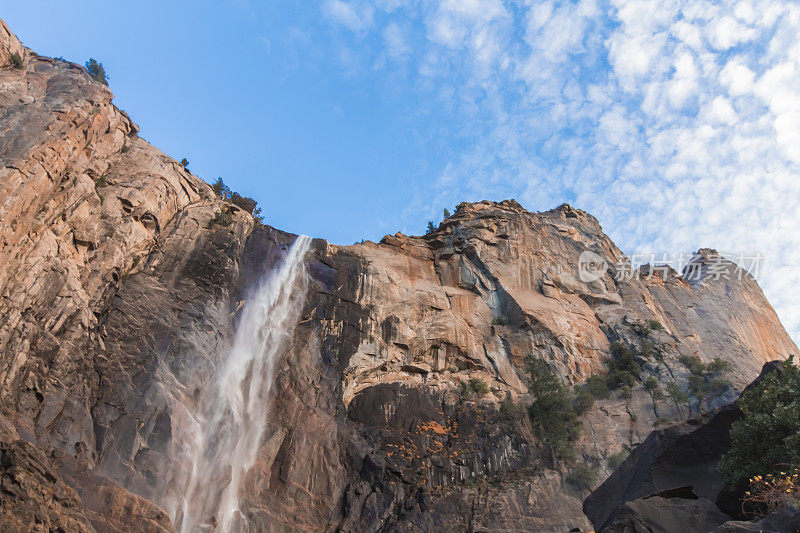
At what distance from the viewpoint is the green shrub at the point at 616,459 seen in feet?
88.6

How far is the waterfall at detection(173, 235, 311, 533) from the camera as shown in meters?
20.0

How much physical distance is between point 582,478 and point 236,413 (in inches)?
651

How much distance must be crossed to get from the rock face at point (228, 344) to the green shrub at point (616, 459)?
0.38m

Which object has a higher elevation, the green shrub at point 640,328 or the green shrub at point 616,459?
the green shrub at point 640,328

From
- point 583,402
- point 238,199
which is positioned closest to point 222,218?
point 238,199

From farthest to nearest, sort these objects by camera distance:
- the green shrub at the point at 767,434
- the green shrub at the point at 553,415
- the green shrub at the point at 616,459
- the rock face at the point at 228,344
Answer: the green shrub at the point at 553,415
the green shrub at the point at 616,459
the rock face at the point at 228,344
the green shrub at the point at 767,434

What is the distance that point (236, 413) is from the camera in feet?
76.9

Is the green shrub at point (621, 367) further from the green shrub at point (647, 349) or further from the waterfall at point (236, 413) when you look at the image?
the waterfall at point (236, 413)

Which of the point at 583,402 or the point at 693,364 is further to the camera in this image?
the point at 693,364

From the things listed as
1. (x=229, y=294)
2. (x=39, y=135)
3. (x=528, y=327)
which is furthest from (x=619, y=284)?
(x=39, y=135)

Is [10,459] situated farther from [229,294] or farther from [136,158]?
[136,158]

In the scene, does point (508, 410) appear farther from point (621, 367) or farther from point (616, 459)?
point (621, 367)

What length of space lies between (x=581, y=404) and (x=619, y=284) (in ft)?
53.5

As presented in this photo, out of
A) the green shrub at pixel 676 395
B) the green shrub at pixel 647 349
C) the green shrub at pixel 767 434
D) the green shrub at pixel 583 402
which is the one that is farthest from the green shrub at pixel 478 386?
the green shrub at pixel 767 434
